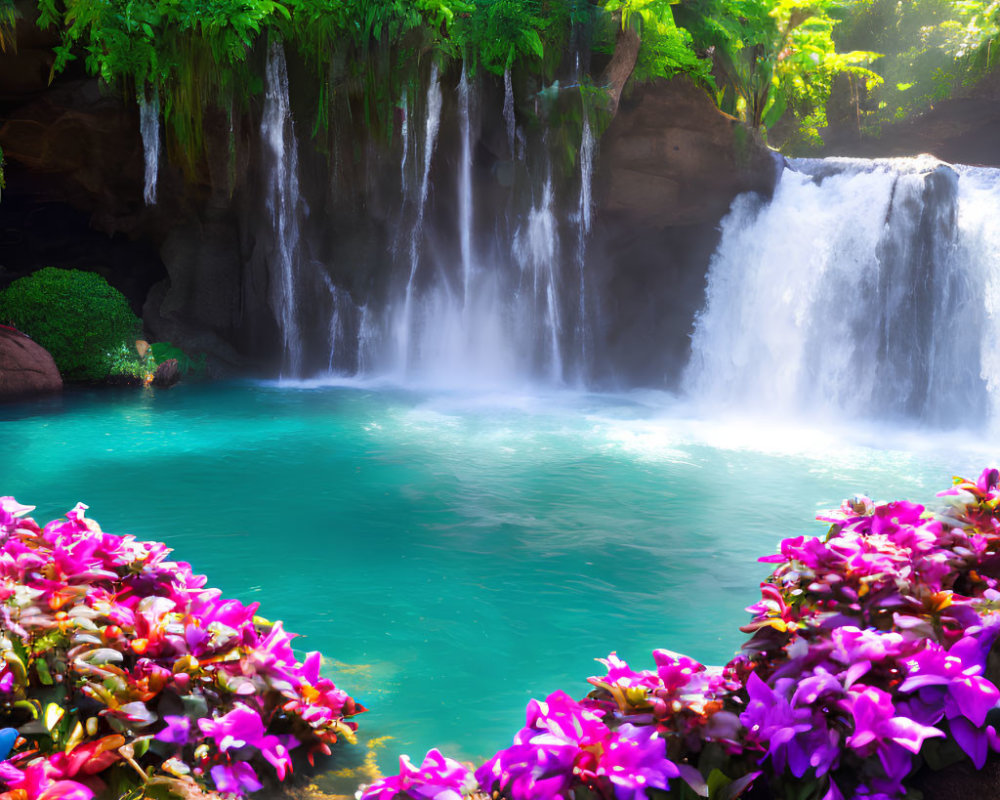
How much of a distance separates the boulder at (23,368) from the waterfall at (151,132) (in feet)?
13.4

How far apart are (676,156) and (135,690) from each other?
15.9 metres

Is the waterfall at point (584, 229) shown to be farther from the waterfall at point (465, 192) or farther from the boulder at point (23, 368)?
the boulder at point (23, 368)

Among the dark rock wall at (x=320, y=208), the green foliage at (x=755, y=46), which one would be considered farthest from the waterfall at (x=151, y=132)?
the green foliage at (x=755, y=46)

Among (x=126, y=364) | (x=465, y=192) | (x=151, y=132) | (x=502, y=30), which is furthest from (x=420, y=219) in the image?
(x=126, y=364)

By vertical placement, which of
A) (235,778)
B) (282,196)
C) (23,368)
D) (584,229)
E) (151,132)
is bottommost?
(235,778)

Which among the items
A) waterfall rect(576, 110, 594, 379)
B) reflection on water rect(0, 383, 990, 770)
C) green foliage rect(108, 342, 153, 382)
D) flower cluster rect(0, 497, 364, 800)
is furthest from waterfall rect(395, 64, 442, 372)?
flower cluster rect(0, 497, 364, 800)

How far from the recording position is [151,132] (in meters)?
15.7

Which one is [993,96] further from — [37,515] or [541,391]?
[37,515]

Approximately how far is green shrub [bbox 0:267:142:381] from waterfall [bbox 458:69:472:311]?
699cm

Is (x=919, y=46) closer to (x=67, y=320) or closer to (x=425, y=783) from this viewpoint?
(x=67, y=320)

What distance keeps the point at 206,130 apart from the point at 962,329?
1437 cm

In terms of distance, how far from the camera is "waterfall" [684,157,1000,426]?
14859 mm

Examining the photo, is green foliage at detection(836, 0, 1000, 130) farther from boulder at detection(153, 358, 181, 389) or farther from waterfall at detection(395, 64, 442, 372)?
boulder at detection(153, 358, 181, 389)

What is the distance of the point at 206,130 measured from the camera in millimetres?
15883
